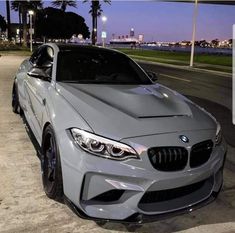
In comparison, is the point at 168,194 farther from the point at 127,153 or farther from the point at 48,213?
the point at 48,213

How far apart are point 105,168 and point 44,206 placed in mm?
1125

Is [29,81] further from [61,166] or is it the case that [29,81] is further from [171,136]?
[171,136]

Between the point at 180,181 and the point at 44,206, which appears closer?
the point at 180,181

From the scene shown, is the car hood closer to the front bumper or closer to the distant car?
the distant car

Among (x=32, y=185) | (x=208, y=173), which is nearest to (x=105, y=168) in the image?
(x=208, y=173)

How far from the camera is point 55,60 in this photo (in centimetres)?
533

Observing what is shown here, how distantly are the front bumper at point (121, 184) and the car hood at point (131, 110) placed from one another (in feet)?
0.66

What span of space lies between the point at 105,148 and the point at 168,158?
1.79ft

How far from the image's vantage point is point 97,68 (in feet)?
18.2

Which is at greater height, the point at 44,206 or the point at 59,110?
the point at 59,110

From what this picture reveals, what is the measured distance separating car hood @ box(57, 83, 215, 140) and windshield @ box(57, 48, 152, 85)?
1.09 ft

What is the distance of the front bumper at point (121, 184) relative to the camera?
343 centimetres

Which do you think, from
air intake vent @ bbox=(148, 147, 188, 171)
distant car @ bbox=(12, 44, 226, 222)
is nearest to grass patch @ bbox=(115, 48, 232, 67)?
distant car @ bbox=(12, 44, 226, 222)

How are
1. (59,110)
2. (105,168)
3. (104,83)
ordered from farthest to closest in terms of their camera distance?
(104,83)
(59,110)
(105,168)
